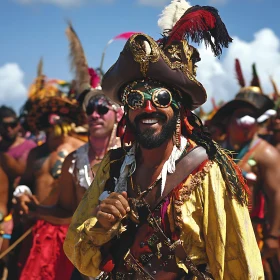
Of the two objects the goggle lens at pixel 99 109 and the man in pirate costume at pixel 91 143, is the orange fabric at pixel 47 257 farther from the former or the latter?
the goggle lens at pixel 99 109

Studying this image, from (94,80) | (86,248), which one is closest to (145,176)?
(86,248)

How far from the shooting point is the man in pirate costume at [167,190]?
12.1ft

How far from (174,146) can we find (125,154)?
345mm

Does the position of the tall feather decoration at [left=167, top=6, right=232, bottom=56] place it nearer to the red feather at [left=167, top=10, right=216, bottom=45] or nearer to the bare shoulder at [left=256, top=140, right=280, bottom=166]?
the red feather at [left=167, top=10, right=216, bottom=45]

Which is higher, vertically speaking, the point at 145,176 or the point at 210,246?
the point at 145,176

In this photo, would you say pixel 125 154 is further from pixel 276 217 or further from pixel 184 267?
pixel 276 217

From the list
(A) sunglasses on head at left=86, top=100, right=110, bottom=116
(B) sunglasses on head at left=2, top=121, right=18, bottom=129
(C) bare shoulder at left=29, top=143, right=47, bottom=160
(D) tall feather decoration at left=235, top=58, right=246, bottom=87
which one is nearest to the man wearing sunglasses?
(B) sunglasses on head at left=2, top=121, right=18, bottom=129

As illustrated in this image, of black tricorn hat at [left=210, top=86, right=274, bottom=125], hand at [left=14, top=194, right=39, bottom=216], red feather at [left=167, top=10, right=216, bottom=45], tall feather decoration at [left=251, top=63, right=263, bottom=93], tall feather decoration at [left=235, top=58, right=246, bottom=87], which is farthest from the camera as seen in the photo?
tall feather decoration at [left=235, top=58, right=246, bottom=87]

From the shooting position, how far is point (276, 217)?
764 centimetres

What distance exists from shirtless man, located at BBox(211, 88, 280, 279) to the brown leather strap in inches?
141

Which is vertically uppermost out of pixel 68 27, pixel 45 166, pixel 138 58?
pixel 68 27

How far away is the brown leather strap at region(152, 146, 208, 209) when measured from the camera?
3.84 metres

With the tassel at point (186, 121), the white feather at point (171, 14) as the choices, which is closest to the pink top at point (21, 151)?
the white feather at point (171, 14)

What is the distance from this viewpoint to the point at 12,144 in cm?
997
